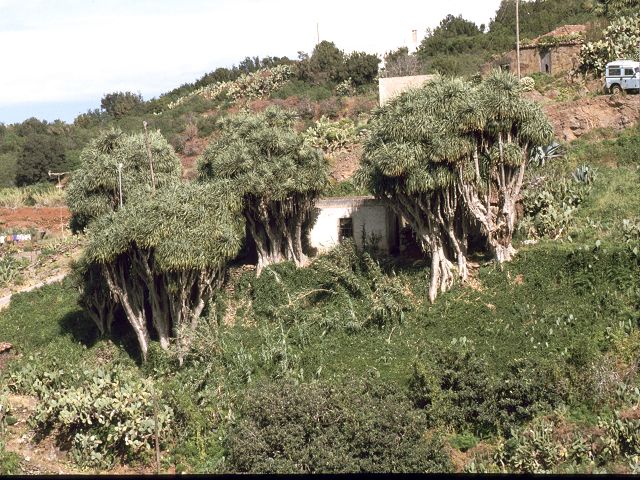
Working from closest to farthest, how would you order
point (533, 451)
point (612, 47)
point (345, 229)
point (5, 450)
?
1. point (533, 451)
2. point (5, 450)
3. point (345, 229)
4. point (612, 47)

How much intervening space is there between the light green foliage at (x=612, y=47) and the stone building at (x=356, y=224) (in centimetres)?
1272

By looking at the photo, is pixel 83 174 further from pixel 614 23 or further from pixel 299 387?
pixel 614 23

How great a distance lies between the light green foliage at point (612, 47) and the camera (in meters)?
33.1

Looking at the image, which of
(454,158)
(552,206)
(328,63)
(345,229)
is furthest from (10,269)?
(328,63)

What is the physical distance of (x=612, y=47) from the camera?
3334 cm

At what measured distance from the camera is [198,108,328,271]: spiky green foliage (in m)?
24.4

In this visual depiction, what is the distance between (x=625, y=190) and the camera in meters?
24.0

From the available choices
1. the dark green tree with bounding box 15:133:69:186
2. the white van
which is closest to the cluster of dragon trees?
the white van

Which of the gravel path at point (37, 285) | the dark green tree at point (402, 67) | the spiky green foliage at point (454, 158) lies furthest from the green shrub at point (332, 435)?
the dark green tree at point (402, 67)

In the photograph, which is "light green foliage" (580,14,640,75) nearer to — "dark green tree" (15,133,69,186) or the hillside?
the hillside

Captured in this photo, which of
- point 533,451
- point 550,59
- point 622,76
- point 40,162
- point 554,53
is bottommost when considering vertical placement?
point 533,451

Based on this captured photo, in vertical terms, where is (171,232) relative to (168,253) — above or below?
above

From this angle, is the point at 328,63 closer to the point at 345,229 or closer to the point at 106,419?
the point at 345,229

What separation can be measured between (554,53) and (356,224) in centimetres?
1602
